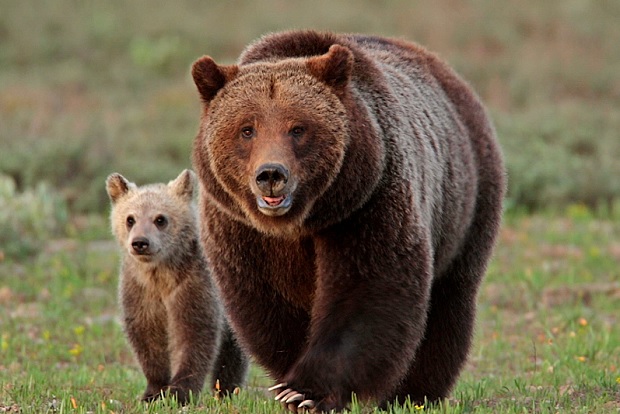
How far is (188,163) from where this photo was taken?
19422 mm

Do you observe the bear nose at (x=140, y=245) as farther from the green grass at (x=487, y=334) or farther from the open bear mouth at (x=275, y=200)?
the open bear mouth at (x=275, y=200)

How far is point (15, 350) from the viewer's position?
952 cm

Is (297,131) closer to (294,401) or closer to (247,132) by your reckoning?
(247,132)

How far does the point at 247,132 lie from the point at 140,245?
1.98 metres

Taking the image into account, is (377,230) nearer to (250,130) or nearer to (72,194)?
(250,130)

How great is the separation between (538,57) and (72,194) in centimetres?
1410

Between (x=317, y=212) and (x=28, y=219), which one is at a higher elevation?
(x=317, y=212)

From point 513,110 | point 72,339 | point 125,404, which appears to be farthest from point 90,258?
point 513,110

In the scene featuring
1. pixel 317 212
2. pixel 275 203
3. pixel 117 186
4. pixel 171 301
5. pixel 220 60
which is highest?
pixel 275 203

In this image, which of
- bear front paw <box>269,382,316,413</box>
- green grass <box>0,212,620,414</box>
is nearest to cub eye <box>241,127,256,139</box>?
bear front paw <box>269,382,316,413</box>

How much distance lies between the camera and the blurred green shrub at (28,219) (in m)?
13.3

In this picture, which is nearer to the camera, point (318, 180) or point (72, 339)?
point (318, 180)

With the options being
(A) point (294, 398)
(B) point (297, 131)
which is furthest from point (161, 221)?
(A) point (294, 398)

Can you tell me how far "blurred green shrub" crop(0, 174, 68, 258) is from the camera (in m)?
13.3
